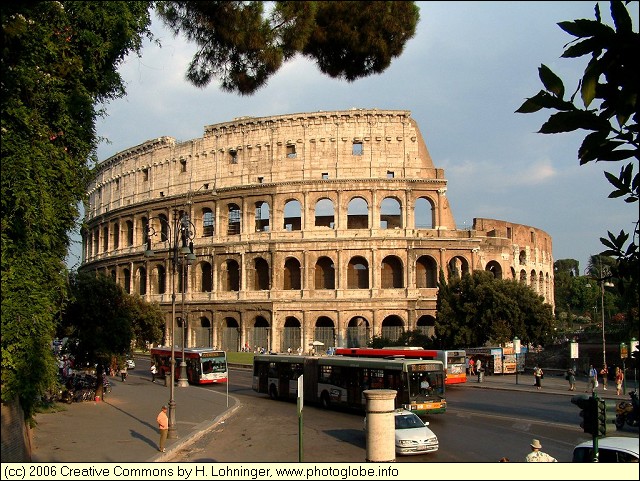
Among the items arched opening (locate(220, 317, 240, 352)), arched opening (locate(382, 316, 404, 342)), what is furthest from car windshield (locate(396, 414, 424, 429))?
arched opening (locate(220, 317, 240, 352))

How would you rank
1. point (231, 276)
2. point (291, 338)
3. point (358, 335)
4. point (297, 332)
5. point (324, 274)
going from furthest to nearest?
point (231, 276), point (324, 274), point (291, 338), point (297, 332), point (358, 335)

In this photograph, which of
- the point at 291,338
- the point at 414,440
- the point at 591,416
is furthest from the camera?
the point at 291,338

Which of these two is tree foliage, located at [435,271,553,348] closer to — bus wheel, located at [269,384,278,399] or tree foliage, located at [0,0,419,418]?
bus wheel, located at [269,384,278,399]

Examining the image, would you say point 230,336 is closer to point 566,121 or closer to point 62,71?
point 62,71

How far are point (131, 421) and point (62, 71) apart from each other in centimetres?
1050

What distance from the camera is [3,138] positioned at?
12164mm

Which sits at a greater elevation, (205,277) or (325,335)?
(205,277)

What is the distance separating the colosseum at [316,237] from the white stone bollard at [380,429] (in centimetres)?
3187

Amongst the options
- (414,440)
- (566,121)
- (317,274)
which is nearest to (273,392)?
(414,440)

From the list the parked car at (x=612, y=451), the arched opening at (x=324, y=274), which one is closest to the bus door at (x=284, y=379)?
the parked car at (x=612, y=451)

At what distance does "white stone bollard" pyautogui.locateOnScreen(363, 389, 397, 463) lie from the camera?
13008mm

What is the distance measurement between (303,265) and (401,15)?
36.0m

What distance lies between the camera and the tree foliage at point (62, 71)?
39.3ft

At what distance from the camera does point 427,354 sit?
2617cm
